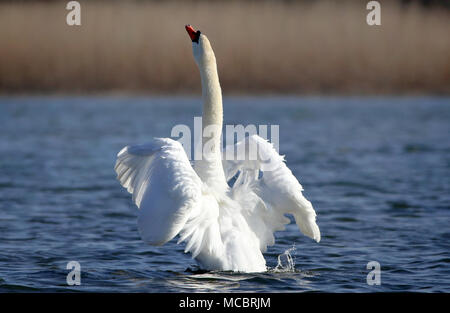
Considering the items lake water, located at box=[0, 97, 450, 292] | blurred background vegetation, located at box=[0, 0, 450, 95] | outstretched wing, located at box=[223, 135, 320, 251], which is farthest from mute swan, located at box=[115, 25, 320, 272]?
blurred background vegetation, located at box=[0, 0, 450, 95]

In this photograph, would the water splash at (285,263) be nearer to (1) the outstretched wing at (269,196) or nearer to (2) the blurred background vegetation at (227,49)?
(1) the outstretched wing at (269,196)

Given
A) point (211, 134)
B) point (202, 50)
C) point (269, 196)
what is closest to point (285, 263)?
point (269, 196)

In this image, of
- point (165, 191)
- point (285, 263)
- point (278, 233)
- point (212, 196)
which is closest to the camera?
point (165, 191)

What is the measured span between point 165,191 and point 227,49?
1684 centimetres

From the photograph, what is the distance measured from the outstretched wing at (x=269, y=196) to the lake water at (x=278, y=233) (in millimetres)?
464

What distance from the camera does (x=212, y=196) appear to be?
7.03 metres

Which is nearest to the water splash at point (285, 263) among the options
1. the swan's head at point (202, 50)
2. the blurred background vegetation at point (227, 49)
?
the swan's head at point (202, 50)

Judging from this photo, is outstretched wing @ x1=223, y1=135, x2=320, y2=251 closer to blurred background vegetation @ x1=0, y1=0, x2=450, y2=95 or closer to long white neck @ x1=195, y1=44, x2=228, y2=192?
long white neck @ x1=195, y1=44, x2=228, y2=192

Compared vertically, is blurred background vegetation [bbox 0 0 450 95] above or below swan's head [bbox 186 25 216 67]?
above

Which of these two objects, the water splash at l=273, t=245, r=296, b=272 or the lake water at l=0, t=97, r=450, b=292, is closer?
the lake water at l=0, t=97, r=450, b=292

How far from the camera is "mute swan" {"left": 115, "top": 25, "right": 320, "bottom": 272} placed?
6414 mm

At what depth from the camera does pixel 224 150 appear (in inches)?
307

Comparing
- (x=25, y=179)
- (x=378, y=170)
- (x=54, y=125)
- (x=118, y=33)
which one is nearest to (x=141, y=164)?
(x=25, y=179)

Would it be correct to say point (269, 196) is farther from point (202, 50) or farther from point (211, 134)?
point (202, 50)
